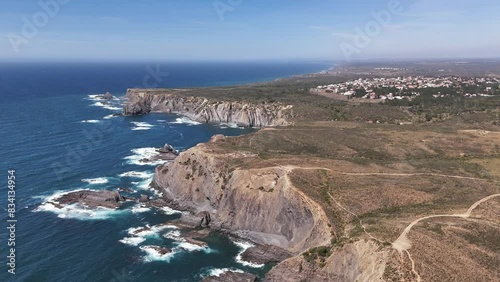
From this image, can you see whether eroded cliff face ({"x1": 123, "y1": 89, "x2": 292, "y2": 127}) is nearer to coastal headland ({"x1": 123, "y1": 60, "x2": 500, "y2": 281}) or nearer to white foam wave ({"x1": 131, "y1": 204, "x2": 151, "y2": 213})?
coastal headland ({"x1": 123, "y1": 60, "x2": 500, "y2": 281})

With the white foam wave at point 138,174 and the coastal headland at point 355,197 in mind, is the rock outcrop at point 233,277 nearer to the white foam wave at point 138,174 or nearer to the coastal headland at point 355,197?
the coastal headland at point 355,197

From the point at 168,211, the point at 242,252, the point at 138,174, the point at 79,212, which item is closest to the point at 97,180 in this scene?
the point at 138,174

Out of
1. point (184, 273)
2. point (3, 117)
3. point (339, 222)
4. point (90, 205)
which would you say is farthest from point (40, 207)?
point (3, 117)

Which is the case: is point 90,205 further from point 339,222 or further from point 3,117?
point 3,117

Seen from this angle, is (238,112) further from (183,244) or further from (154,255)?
(154,255)

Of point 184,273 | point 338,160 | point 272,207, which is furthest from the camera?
point 338,160

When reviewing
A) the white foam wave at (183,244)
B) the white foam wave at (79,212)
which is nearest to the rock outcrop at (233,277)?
the white foam wave at (183,244)
